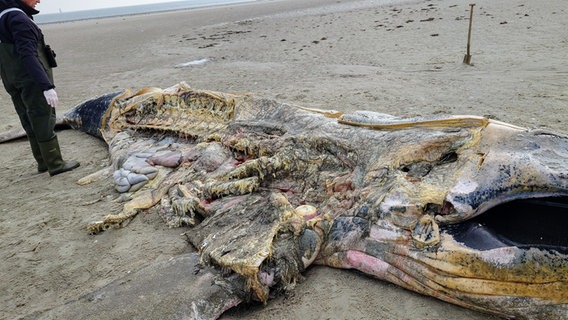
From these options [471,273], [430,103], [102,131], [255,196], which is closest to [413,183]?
[471,273]

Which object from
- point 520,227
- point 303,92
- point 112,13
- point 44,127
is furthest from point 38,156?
point 112,13

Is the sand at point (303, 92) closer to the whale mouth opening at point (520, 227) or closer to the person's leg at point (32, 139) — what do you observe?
the person's leg at point (32, 139)

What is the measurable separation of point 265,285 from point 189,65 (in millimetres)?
11215

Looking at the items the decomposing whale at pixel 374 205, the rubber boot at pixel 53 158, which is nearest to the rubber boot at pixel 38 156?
the rubber boot at pixel 53 158

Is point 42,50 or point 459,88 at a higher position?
point 42,50

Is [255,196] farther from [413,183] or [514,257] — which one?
[514,257]

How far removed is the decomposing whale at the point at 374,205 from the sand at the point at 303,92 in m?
0.18

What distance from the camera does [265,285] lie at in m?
2.58

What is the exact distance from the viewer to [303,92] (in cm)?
789

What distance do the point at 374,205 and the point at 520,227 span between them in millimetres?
834

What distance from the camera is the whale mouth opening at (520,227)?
2021 millimetres

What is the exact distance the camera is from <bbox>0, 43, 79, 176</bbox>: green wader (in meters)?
4.65

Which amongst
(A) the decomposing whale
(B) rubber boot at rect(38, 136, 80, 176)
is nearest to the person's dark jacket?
(B) rubber boot at rect(38, 136, 80, 176)

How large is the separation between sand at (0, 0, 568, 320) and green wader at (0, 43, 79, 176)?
0.26 metres
